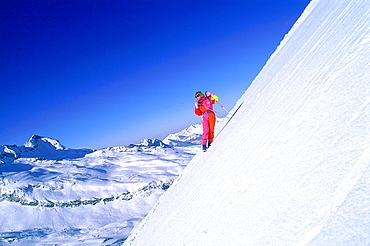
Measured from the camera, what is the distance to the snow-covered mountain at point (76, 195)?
119 feet

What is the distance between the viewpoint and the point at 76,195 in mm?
44125

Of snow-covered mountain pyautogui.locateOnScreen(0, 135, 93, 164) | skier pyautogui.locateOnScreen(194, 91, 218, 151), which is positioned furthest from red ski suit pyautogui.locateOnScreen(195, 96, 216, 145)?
snow-covered mountain pyautogui.locateOnScreen(0, 135, 93, 164)

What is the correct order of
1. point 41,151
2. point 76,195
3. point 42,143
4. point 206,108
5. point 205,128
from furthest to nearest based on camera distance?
point 42,143, point 41,151, point 76,195, point 205,128, point 206,108

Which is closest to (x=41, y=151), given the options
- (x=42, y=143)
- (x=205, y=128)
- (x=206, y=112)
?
(x=42, y=143)

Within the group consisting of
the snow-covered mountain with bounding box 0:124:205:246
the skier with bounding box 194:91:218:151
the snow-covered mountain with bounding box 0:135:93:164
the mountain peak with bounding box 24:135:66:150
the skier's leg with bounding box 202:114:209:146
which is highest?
the mountain peak with bounding box 24:135:66:150

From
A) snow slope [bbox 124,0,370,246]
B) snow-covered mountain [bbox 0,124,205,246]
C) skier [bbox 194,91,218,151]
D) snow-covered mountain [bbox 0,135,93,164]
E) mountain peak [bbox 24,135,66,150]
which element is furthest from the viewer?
mountain peak [bbox 24,135,66,150]

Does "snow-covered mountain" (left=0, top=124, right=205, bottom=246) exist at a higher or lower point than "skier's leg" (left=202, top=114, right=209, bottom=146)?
lower

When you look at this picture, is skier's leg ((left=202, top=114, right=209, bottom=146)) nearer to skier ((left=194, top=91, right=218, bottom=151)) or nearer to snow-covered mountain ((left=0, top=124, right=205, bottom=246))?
skier ((left=194, top=91, right=218, bottom=151))

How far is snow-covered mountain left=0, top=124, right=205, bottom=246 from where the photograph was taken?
1434 inches

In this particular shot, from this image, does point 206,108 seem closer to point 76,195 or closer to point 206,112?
point 206,112

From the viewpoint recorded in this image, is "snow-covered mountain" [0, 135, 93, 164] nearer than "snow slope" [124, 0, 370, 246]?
No

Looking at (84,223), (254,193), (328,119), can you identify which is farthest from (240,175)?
(84,223)

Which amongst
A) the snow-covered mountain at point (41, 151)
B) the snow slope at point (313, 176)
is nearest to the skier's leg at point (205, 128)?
the snow slope at point (313, 176)

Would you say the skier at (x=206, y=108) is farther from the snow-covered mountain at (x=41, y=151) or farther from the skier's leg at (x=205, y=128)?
the snow-covered mountain at (x=41, y=151)
